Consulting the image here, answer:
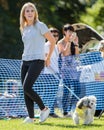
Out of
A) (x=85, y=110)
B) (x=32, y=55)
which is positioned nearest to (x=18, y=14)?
(x=32, y=55)

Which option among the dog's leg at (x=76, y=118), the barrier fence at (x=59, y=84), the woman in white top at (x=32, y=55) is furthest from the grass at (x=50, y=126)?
the barrier fence at (x=59, y=84)

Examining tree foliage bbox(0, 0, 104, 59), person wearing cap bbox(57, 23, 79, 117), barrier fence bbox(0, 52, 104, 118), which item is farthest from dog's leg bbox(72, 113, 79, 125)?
tree foliage bbox(0, 0, 104, 59)

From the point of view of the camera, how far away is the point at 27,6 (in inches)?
362

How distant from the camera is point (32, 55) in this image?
9078mm

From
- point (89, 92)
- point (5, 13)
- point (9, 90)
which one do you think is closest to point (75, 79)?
point (89, 92)

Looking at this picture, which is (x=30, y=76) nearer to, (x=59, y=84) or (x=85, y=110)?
(x=85, y=110)

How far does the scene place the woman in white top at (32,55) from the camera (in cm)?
898

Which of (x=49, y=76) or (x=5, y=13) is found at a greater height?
(x=5, y=13)

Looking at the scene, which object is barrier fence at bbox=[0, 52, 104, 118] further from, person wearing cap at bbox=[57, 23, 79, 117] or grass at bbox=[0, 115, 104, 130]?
grass at bbox=[0, 115, 104, 130]

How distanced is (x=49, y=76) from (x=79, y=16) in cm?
1581

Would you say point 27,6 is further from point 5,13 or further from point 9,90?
point 5,13

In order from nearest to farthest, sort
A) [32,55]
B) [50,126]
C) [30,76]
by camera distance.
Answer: [50,126]
[30,76]
[32,55]

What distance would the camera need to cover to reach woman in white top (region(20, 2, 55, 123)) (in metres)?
8.98

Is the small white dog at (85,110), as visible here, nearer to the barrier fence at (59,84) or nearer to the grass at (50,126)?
the grass at (50,126)
